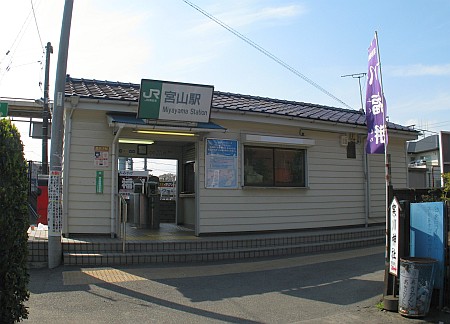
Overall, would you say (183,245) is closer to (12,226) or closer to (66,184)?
(66,184)

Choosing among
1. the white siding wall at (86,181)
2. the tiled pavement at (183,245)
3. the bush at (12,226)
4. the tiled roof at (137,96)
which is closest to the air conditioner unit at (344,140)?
the tiled roof at (137,96)

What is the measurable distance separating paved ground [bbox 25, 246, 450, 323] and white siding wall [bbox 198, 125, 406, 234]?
2.02 metres

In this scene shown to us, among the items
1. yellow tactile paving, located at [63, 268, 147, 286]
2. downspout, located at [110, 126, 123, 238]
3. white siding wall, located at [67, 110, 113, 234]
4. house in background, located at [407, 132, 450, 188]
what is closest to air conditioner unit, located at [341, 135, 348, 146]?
house in background, located at [407, 132, 450, 188]

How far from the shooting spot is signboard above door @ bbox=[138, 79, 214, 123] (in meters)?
9.25

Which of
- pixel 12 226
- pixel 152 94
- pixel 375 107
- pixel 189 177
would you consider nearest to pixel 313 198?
pixel 189 177

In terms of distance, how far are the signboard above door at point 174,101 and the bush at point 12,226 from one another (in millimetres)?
5154

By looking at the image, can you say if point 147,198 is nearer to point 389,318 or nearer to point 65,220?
point 65,220

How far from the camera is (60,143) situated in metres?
8.28

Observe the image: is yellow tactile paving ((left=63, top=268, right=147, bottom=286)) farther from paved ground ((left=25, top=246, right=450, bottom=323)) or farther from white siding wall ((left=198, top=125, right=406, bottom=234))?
white siding wall ((left=198, top=125, right=406, bottom=234))

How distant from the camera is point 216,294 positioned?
6711mm

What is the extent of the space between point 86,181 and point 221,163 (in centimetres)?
341

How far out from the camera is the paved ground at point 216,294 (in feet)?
18.3

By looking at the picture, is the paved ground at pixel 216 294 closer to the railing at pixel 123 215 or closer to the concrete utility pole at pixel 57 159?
the concrete utility pole at pixel 57 159

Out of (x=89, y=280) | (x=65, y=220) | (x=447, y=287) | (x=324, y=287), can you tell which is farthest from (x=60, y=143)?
(x=447, y=287)
